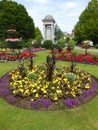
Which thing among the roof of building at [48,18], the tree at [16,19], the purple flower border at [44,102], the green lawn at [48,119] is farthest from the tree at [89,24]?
the green lawn at [48,119]

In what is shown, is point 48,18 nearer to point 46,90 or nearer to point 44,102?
point 46,90

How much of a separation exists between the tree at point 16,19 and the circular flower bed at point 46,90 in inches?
1618

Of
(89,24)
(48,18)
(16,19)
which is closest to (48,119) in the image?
(48,18)

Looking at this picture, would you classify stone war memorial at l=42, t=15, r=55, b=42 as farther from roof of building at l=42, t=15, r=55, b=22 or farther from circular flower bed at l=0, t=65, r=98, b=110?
circular flower bed at l=0, t=65, r=98, b=110

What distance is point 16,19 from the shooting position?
174 ft

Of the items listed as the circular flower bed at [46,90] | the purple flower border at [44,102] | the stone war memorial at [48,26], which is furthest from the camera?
the stone war memorial at [48,26]

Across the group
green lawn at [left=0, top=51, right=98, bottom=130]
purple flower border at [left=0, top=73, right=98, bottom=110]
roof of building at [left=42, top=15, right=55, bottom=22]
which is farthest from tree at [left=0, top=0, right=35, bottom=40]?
green lawn at [left=0, top=51, right=98, bottom=130]

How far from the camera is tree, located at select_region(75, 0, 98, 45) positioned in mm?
52781

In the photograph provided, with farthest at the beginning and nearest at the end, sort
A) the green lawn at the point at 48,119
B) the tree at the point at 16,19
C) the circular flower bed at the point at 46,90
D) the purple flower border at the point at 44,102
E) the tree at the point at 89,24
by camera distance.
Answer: the tree at the point at 89,24 < the tree at the point at 16,19 < the circular flower bed at the point at 46,90 < the purple flower border at the point at 44,102 < the green lawn at the point at 48,119

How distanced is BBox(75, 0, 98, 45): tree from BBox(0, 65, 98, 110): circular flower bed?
138 feet

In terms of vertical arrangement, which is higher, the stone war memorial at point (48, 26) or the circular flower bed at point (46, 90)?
the stone war memorial at point (48, 26)

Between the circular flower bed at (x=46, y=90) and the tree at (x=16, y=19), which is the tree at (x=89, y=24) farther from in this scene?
the circular flower bed at (x=46, y=90)

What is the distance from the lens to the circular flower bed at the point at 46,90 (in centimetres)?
927

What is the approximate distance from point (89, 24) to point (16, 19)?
653 inches
